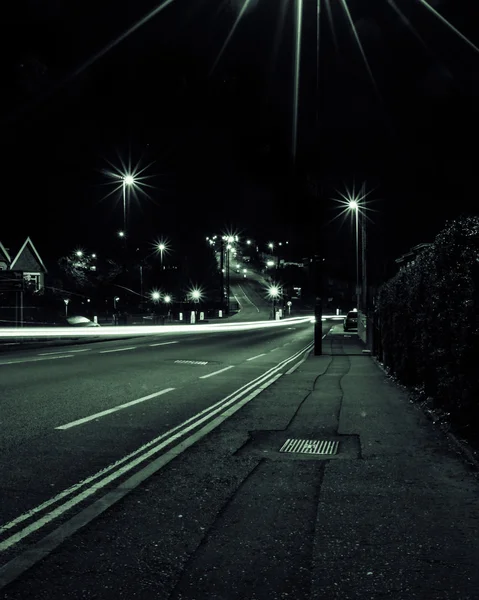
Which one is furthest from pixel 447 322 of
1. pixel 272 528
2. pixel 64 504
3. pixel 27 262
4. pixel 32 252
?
pixel 32 252

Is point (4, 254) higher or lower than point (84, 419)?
higher

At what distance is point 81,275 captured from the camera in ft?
221

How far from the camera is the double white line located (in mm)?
3971

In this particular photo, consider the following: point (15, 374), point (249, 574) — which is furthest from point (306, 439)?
point (15, 374)

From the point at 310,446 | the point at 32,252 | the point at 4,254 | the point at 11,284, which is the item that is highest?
the point at 32,252

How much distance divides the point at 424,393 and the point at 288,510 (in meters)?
6.72

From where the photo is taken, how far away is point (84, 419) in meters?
9.07

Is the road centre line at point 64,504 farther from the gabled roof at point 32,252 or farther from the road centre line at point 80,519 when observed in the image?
the gabled roof at point 32,252

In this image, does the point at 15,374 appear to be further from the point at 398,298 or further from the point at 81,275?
the point at 81,275

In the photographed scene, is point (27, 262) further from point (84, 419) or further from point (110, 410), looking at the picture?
point (84, 419)

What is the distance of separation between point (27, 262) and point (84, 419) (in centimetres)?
6504

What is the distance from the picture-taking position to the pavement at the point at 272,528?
3543mm

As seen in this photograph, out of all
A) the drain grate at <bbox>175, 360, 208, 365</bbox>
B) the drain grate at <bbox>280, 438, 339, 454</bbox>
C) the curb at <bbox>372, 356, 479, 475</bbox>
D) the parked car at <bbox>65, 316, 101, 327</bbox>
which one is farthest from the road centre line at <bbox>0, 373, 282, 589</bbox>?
the parked car at <bbox>65, 316, 101, 327</bbox>

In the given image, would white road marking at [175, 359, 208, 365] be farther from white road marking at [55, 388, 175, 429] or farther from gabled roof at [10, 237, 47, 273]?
gabled roof at [10, 237, 47, 273]
